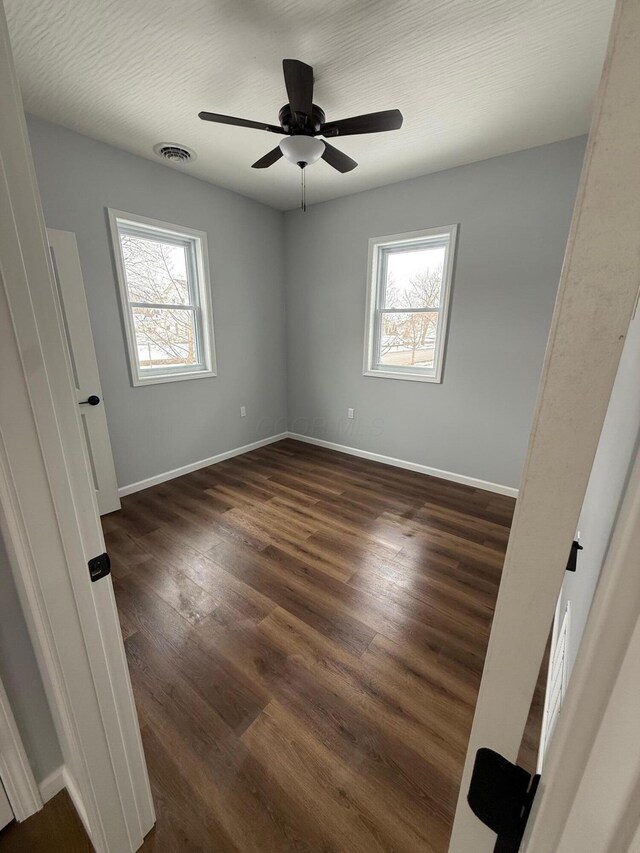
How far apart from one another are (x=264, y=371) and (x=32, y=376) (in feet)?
11.7

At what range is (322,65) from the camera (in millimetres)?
1775

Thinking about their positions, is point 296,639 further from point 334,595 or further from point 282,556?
point 282,556

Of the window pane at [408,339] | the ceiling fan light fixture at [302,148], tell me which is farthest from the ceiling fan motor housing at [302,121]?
the window pane at [408,339]

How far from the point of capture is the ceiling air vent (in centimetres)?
250

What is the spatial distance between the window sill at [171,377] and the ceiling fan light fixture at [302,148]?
6.76 ft

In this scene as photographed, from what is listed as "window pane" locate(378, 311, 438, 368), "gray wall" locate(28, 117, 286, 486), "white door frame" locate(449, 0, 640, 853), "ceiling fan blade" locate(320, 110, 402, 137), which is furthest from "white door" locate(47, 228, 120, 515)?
"window pane" locate(378, 311, 438, 368)

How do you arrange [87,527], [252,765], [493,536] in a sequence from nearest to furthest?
1. [87,527]
2. [252,765]
3. [493,536]

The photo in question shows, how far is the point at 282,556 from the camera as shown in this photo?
2242 mm

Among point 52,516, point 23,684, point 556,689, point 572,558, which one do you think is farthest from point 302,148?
point 556,689

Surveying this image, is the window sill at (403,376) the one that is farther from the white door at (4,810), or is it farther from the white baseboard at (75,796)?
the white door at (4,810)

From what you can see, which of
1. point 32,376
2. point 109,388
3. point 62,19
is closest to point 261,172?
point 62,19

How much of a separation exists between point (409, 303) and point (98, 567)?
332 cm

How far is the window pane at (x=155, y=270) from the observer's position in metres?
2.86

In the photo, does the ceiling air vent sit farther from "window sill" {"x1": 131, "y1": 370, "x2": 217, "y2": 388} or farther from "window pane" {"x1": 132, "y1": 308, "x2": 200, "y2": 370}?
"window sill" {"x1": 131, "y1": 370, "x2": 217, "y2": 388}
